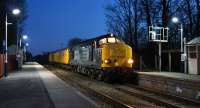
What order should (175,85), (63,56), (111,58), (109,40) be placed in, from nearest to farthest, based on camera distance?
(175,85) < (111,58) < (109,40) < (63,56)

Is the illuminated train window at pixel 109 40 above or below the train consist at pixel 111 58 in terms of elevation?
above

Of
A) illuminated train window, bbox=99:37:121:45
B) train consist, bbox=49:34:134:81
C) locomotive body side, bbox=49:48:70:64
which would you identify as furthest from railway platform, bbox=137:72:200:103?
locomotive body side, bbox=49:48:70:64

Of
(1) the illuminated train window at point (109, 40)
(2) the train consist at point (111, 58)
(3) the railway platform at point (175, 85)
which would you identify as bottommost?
(3) the railway platform at point (175, 85)

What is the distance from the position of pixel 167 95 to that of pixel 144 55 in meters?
32.5

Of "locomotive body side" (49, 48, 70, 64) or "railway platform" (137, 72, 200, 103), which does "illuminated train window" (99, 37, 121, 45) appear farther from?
"locomotive body side" (49, 48, 70, 64)

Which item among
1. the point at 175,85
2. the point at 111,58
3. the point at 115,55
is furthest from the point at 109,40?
the point at 175,85

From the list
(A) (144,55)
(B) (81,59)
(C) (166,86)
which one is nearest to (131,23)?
(A) (144,55)

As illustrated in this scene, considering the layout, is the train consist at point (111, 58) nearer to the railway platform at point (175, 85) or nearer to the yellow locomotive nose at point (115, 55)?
the yellow locomotive nose at point (115, 55)

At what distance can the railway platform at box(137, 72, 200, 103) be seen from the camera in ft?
65.8

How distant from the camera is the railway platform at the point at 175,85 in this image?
20059 millimetres

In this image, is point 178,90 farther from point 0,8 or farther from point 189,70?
point 0,8

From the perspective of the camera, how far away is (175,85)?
22.5 m

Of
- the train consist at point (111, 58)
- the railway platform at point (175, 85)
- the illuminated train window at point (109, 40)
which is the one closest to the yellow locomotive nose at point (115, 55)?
the train consist at point (111, 58)

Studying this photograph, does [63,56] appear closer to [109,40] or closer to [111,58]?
[109,40]
